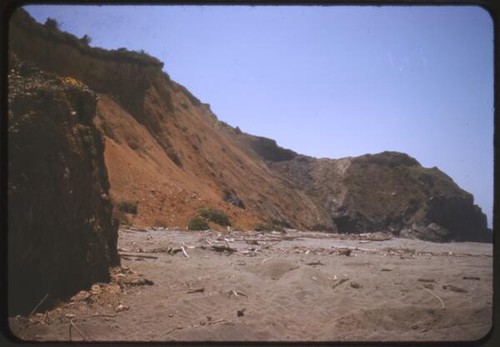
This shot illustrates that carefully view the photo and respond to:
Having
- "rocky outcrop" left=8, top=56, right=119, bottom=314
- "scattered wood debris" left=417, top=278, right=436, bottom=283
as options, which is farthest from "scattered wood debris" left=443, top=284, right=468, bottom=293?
"rocky outcrop" left=8, top=56, right=119, bottom=314

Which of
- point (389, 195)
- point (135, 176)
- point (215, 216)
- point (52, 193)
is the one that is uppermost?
point (389, 195)

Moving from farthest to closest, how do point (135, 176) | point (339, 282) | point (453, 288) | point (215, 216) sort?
point (135, 176), point (215, 216), point (339, 282), point (453, 288)

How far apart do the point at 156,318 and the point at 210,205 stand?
22.5 metres

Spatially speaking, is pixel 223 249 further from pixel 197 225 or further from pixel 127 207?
pixel 127 207

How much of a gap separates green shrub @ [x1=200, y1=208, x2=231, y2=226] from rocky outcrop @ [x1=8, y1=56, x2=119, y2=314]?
18231 mm

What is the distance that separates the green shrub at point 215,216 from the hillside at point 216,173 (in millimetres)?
654

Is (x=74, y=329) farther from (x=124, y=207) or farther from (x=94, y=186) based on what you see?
(x=124, y=207)

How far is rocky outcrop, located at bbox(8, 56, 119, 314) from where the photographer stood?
616cm

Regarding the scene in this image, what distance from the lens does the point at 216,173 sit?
1499 inches

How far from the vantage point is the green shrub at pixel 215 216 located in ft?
87.0

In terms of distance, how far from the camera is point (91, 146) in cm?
798

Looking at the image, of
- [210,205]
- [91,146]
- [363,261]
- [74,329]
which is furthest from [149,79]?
[74,329]

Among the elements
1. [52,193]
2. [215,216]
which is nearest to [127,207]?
[215,216]

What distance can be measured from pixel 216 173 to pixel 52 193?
3130 cm
